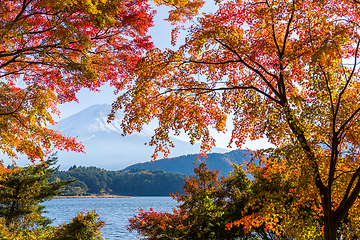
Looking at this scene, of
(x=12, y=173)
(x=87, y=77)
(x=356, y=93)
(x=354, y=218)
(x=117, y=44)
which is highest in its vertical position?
(x=117, y=44)

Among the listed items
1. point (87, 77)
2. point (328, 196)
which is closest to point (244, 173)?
point (328, 196)

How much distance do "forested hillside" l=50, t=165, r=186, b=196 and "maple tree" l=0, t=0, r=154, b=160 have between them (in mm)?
89189

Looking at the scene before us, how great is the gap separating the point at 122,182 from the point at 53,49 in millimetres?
107129

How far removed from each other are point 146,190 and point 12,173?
98574 millimetres

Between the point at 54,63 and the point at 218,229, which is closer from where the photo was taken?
the point at 54,63

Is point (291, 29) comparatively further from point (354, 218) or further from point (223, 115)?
point (354, 218)

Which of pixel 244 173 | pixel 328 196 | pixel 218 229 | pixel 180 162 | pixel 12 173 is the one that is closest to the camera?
pixel 328 196

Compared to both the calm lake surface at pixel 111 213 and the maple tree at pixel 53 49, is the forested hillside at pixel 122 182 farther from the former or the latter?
the maple tree at pixel 53 49

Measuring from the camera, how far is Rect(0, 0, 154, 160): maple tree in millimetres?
4984

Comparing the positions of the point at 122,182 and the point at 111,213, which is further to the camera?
the point at 122,182

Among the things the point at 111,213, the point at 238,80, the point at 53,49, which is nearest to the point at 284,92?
the point at 238,80

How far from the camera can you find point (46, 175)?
1232cm

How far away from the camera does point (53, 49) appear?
17.8 ft

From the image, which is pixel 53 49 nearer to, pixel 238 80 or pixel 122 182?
pixel 238 80
